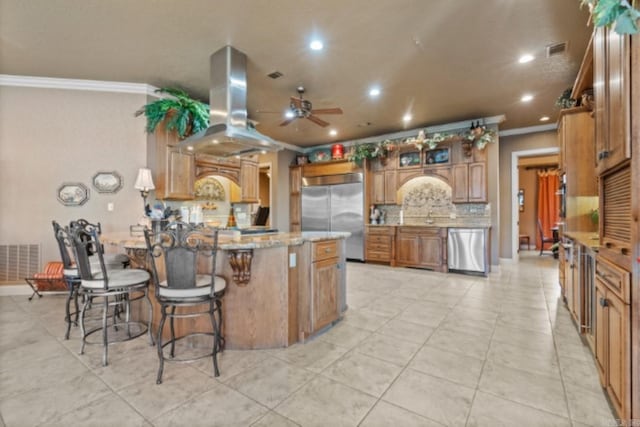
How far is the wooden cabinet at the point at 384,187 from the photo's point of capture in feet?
21.3

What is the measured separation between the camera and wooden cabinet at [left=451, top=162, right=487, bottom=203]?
5535mm

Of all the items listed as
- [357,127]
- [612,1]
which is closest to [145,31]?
[612,1]

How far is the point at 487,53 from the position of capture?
3.41 m

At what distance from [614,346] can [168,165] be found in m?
5.05

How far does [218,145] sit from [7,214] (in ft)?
10.4

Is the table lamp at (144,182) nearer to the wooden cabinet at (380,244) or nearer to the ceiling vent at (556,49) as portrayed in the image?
the wooden cabinet at (380,244)

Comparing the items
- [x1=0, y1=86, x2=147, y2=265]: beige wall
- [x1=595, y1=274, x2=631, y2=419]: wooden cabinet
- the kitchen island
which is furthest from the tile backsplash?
[x1=0, y1=86, x2=147, y2=265]: beige wall

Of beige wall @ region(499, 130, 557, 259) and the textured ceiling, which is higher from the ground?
the textured ceiling

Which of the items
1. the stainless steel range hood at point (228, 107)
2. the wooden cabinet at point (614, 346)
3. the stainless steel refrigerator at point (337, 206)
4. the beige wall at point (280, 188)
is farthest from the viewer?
the beige wall at point (280, 188)

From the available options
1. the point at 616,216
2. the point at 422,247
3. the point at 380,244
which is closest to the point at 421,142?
the point at 422,247

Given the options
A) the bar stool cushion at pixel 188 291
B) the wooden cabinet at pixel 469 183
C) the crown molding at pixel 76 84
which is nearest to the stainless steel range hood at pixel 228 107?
the crown molding at pixel 76 84

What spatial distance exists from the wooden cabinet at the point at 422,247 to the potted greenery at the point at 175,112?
4237mm

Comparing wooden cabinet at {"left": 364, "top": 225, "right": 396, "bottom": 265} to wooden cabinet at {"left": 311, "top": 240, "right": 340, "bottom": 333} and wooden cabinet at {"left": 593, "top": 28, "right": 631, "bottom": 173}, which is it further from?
wooden cabinet at {"left": 593, "top": 28, "right": 631, "bottom": 173}

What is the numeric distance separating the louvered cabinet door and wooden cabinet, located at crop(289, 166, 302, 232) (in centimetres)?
621
